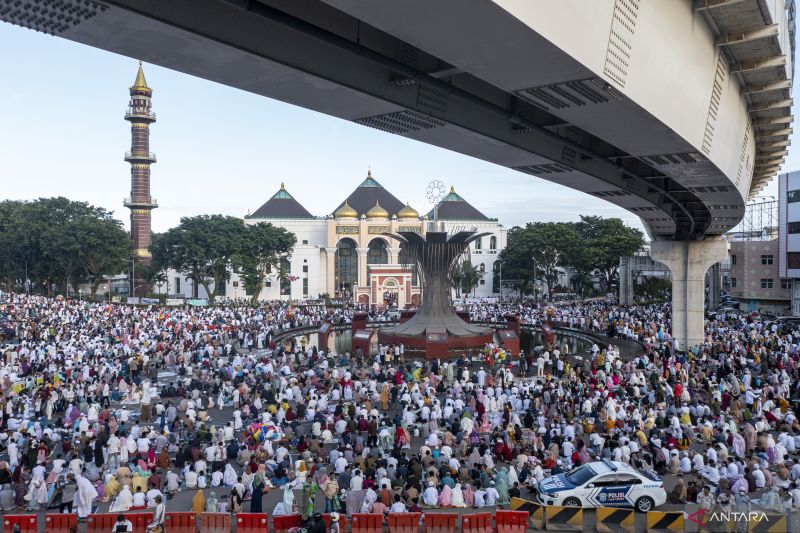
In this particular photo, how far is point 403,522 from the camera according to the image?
1123 cm

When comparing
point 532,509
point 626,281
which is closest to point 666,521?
point 532,509

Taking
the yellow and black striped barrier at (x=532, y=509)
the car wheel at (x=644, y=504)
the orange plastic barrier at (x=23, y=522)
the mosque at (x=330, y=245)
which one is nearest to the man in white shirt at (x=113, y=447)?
the orange plastic barrier at (x=23, y=522)

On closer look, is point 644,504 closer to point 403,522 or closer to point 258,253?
point 403,522

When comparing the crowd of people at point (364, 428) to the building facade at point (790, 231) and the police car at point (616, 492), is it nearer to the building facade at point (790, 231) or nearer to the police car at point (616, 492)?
the police car at point (616, 492)

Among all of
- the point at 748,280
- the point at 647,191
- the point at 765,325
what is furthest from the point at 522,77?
the point at 748,280

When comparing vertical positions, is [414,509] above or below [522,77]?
below

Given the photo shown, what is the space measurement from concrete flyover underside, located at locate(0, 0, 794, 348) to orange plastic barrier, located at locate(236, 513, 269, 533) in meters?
7.14

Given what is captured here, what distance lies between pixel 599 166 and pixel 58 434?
15956mm

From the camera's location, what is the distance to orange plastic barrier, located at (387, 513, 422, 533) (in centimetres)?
1120

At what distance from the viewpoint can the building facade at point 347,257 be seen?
73.0 m

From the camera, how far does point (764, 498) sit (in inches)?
458

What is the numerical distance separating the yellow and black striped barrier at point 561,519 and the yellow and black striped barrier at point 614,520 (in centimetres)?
38

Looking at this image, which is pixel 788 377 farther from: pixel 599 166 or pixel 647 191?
pixel 599 166

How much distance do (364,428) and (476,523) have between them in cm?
673
